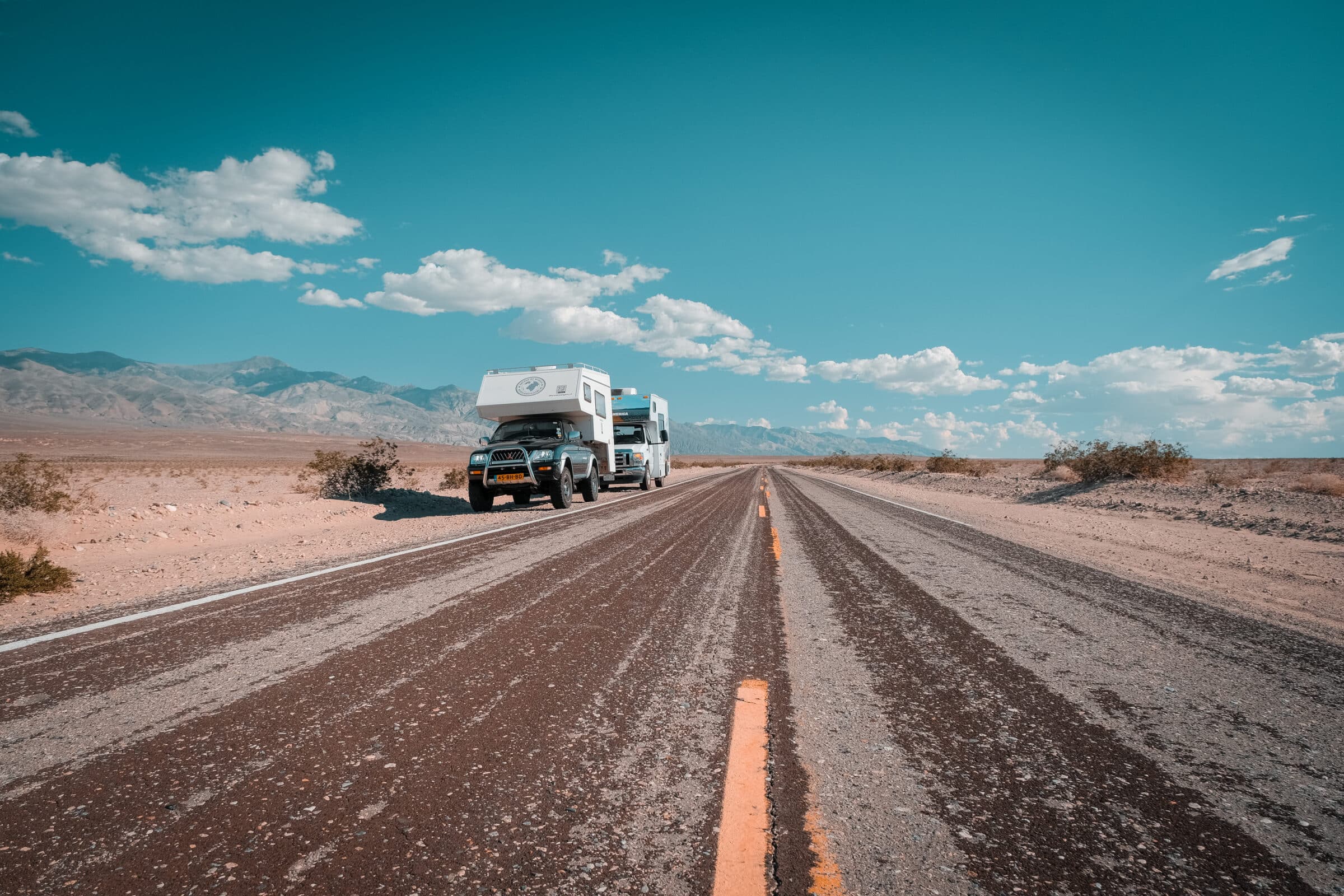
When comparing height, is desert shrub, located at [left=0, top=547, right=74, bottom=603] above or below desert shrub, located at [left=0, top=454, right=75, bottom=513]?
below

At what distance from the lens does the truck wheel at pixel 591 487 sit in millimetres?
15477

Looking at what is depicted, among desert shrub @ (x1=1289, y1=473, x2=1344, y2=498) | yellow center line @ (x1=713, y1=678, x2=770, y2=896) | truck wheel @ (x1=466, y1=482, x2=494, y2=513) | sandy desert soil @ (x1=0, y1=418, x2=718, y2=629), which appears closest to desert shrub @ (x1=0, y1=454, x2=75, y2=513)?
sandy desert soil @ (x1=0, y1=418, x2=718, y2=629)

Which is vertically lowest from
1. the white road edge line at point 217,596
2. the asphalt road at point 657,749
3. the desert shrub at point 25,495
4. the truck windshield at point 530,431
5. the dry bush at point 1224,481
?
the white road edge line at point 217,596

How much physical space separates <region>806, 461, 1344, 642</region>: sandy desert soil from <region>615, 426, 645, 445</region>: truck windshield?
8972 mm

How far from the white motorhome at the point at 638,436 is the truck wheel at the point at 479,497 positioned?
6.71 metres

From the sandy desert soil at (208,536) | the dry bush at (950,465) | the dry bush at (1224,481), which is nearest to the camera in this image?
the sandy desert soil at (208,536)

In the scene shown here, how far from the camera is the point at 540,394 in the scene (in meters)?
14.8

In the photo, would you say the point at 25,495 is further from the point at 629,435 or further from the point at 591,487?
the point at 629,435

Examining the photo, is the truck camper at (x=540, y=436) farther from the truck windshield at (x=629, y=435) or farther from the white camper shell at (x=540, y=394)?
the truck windshield at (x=629, y=435)

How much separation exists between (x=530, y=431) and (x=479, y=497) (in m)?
1.99

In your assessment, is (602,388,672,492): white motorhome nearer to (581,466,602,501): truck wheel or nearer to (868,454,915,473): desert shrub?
(581,466,602,501): truck wheel

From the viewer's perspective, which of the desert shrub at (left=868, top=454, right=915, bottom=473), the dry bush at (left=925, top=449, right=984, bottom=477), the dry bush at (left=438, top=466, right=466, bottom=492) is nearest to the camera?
the dry bush at (left=438, top=466, right=466, bottom=492)

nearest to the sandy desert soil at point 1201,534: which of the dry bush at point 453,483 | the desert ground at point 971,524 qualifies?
the desert ground at point 971,524

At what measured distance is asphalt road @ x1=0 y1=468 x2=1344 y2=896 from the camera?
1767 mm
